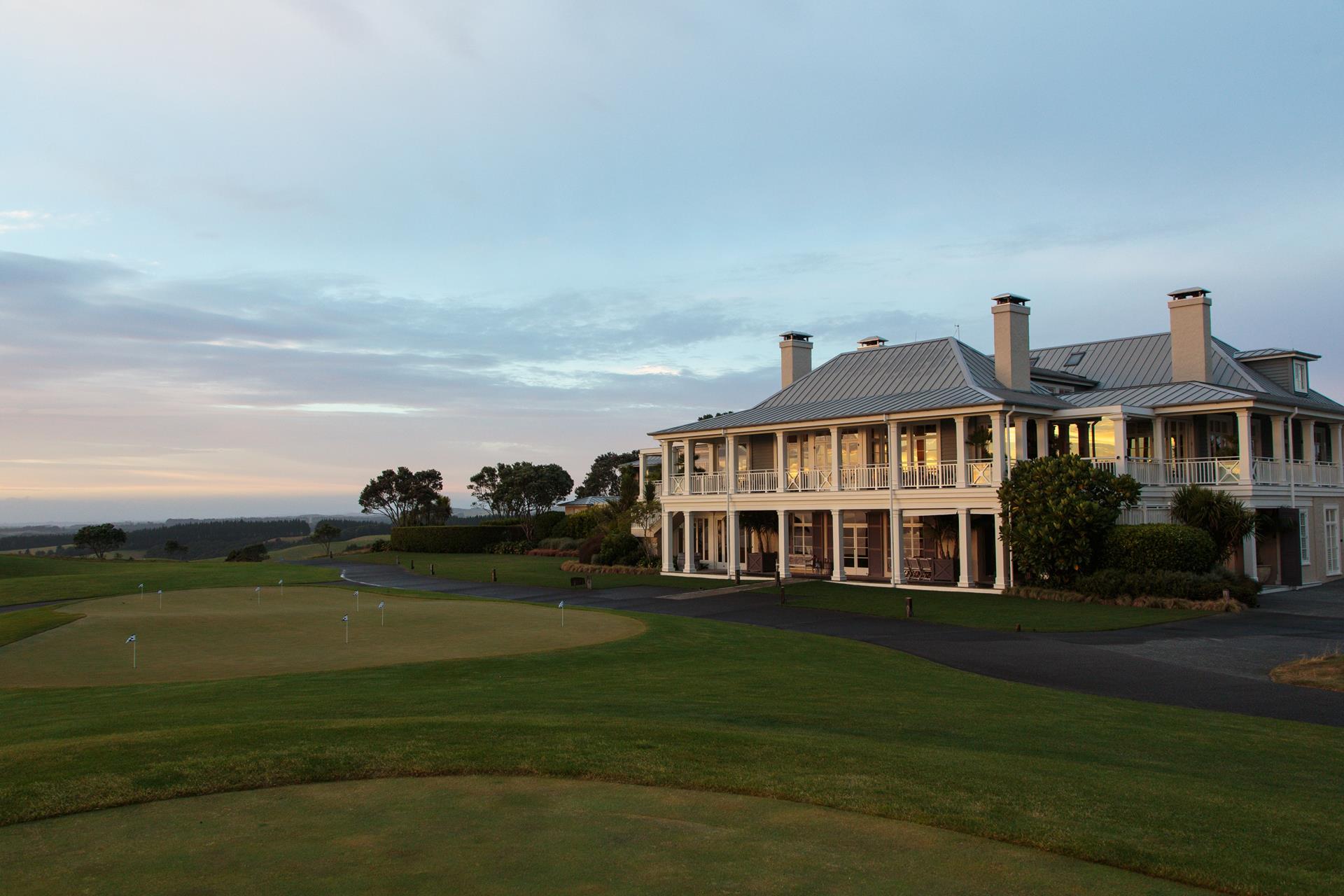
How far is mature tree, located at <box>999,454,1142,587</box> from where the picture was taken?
92.6ft

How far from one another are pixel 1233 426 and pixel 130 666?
111 feet

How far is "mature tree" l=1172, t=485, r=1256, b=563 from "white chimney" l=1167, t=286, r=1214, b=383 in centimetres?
773

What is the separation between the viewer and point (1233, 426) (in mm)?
33594

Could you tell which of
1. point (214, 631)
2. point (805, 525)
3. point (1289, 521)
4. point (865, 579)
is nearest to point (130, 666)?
point (214, 631)

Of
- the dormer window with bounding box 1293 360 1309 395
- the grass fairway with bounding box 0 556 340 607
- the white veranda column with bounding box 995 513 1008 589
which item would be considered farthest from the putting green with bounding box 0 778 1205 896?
the dormer window with bounding box 1293 360 1309 395

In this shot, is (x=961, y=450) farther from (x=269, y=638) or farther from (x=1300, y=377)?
(x=269, y=638)

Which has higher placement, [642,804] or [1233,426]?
[1233,426]

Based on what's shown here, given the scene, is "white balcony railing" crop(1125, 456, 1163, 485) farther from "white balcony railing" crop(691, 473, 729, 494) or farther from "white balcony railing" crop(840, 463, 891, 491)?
"white balcony railing" crop(691, 473, 729, 494)

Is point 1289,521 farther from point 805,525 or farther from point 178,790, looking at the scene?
point 178,790

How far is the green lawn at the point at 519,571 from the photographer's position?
1487 inches

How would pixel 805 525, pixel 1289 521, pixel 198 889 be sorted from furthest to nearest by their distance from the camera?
pixel 805 525 → pixel 1289 521 → pixel 198 889

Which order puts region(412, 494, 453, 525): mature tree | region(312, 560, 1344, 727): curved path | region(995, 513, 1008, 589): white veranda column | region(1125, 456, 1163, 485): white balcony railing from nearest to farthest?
region(312, 560, 1344, 727): curved path → region(995, 513, 1008, 589): white veranda column → region(1125, 456, 1163, 485): white balcony railing → region(412, 494, 453, 525): mature tree

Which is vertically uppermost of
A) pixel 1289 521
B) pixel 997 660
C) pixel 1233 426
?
pixel 1233 426

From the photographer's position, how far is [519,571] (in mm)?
45469
